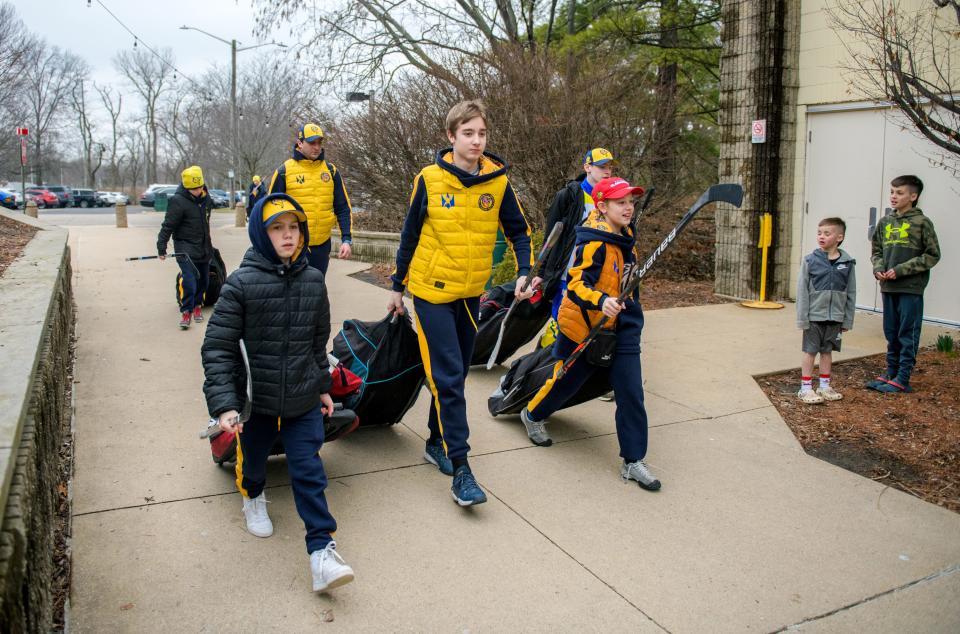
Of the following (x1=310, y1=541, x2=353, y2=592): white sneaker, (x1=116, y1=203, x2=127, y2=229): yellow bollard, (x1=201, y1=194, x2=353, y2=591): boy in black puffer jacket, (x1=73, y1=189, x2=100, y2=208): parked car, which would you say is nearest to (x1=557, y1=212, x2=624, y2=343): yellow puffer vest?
(x1=201, y1=194, x2=353, y2=591): boy in black puffer jacket

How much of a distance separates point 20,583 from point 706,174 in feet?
43.7

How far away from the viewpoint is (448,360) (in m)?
4.23

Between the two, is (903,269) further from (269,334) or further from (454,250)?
(269,334)

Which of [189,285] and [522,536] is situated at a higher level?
[189,285]

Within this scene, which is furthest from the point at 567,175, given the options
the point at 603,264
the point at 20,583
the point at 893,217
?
the point at 20,583

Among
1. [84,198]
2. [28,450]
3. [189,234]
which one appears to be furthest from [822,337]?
[84,198]

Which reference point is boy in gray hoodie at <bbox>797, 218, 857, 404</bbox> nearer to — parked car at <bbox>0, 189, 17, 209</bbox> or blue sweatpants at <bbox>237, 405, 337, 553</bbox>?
blue sweatpants at <bbox>237, 405, 337, 553</bbox>

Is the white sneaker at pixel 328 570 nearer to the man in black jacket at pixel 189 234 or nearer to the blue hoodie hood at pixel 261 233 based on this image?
the blue hoodie hood at pixel 261 233

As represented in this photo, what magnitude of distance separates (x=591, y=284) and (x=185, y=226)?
225 inches

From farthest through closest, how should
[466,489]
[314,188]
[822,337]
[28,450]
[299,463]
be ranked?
1. [314,188]
2. [822,337]
3. [466,489]
4. [299,463]
5. [28,450]

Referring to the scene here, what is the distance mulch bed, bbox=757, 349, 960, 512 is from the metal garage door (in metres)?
1.99

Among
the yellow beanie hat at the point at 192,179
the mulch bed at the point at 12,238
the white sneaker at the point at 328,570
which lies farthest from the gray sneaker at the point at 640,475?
the yellow beanie hat at the point at 192,179

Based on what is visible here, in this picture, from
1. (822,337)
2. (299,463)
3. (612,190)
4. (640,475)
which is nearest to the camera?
(299,463)

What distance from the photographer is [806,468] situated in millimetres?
4762
